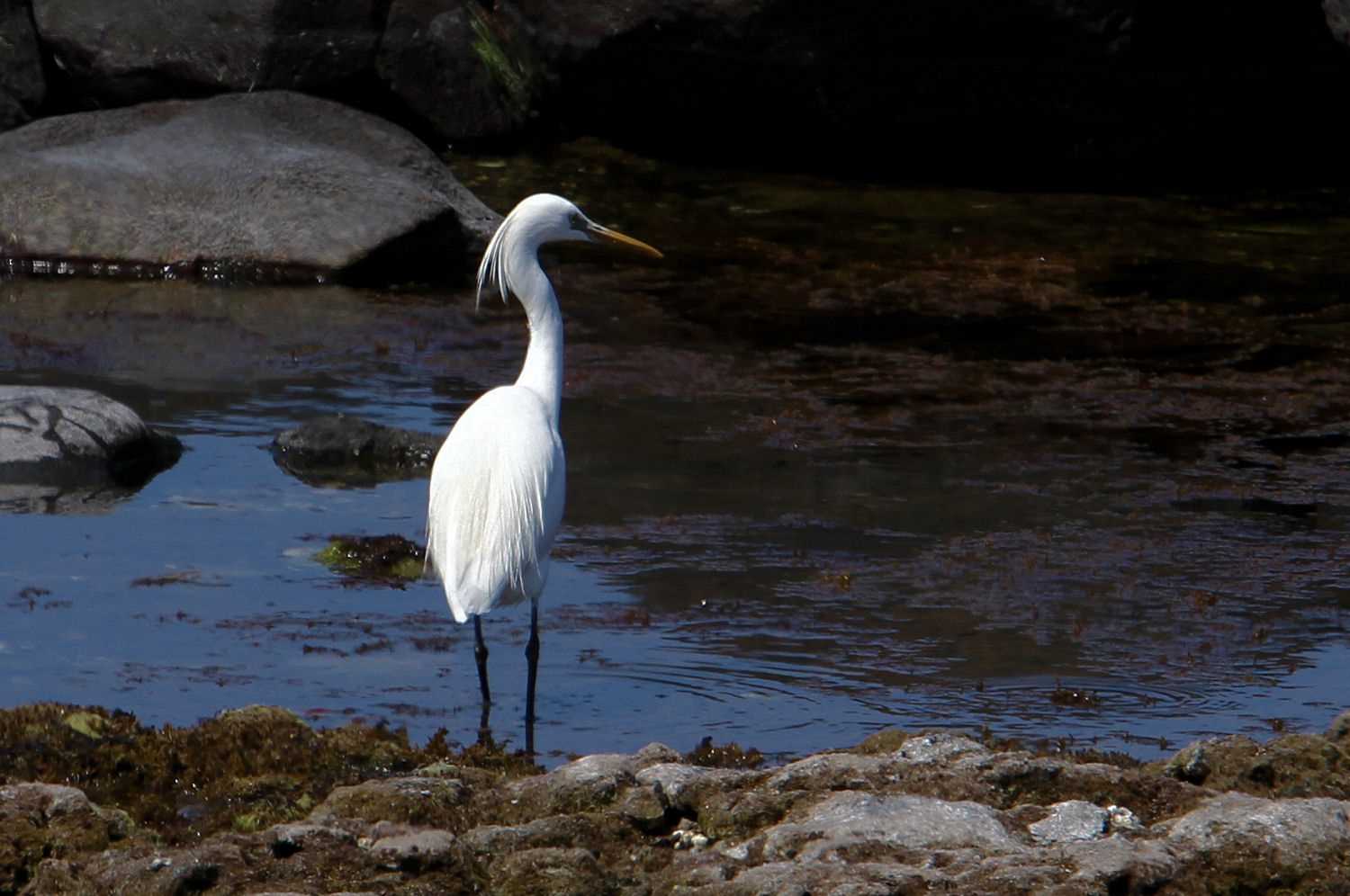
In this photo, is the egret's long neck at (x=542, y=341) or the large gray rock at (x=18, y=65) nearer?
the egret's long neck at (x=542, y=341)

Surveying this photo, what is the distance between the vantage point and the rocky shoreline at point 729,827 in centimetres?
411

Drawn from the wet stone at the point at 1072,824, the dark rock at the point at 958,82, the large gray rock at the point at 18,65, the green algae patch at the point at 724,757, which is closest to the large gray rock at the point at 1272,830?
the wet stone at the point at 1072,824

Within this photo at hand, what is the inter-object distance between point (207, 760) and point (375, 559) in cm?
254

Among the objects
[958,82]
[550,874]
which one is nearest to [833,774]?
[550,874]

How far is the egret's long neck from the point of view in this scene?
7.45 metres

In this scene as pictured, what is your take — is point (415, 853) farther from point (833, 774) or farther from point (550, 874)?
point (833, 774)

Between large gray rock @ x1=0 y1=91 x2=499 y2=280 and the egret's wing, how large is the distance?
20.2 feet

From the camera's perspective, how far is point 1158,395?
10734mm

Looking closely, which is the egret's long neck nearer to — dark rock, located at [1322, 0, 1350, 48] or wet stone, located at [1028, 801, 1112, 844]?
wet stone, located at [1028, 801, 1112, 844]

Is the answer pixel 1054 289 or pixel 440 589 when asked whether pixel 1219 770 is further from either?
pixel 1054 289

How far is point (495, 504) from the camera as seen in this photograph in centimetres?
666

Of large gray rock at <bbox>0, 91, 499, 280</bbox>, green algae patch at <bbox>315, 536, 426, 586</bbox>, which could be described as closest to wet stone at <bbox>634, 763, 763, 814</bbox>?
green algae patch at <bbox>315, 536, 426, 586</bbox>

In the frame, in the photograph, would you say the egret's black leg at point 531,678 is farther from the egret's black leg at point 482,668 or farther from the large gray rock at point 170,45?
the large gray rock at point 170,45

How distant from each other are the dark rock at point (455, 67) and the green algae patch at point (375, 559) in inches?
373
